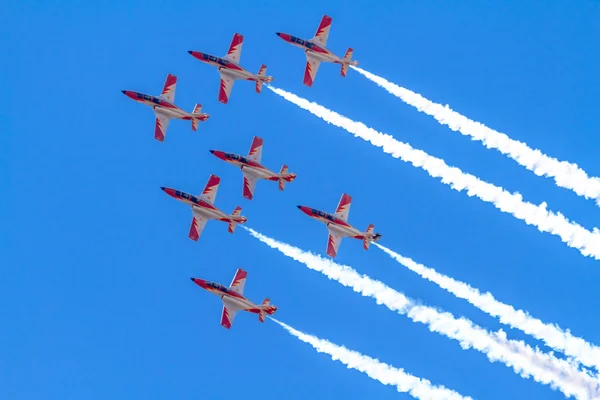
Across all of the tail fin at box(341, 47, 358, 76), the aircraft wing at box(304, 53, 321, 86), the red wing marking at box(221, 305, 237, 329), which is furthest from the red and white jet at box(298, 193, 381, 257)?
the tail fin at box(341, 47, 358, 76)

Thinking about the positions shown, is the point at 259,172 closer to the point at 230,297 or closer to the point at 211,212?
the point at 211,212

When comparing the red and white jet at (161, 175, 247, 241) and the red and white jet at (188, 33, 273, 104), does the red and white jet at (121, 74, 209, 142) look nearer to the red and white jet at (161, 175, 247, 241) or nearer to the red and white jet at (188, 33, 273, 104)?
the red and white jet at (188, 33, 273, 104)

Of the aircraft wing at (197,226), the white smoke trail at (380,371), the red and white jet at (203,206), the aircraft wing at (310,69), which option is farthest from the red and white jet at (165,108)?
the white smoke trail at (380,371)

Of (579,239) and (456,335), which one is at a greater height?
(579,239)

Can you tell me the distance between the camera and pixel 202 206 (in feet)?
246

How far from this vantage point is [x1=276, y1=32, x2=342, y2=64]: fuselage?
74875 millimetres

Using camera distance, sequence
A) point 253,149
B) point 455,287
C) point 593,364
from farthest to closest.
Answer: point 253,149 < point 455,287 < point 593,364

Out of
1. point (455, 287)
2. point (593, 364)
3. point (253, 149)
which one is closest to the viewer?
point (593, 364)

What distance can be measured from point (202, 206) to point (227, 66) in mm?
9457

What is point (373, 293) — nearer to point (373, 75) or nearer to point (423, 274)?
point (423, 274)

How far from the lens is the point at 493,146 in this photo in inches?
2869

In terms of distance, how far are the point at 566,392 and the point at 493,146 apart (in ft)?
53.2

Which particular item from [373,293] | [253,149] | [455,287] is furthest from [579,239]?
[253,149]

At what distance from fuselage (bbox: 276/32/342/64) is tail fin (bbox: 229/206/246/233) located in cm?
1126
